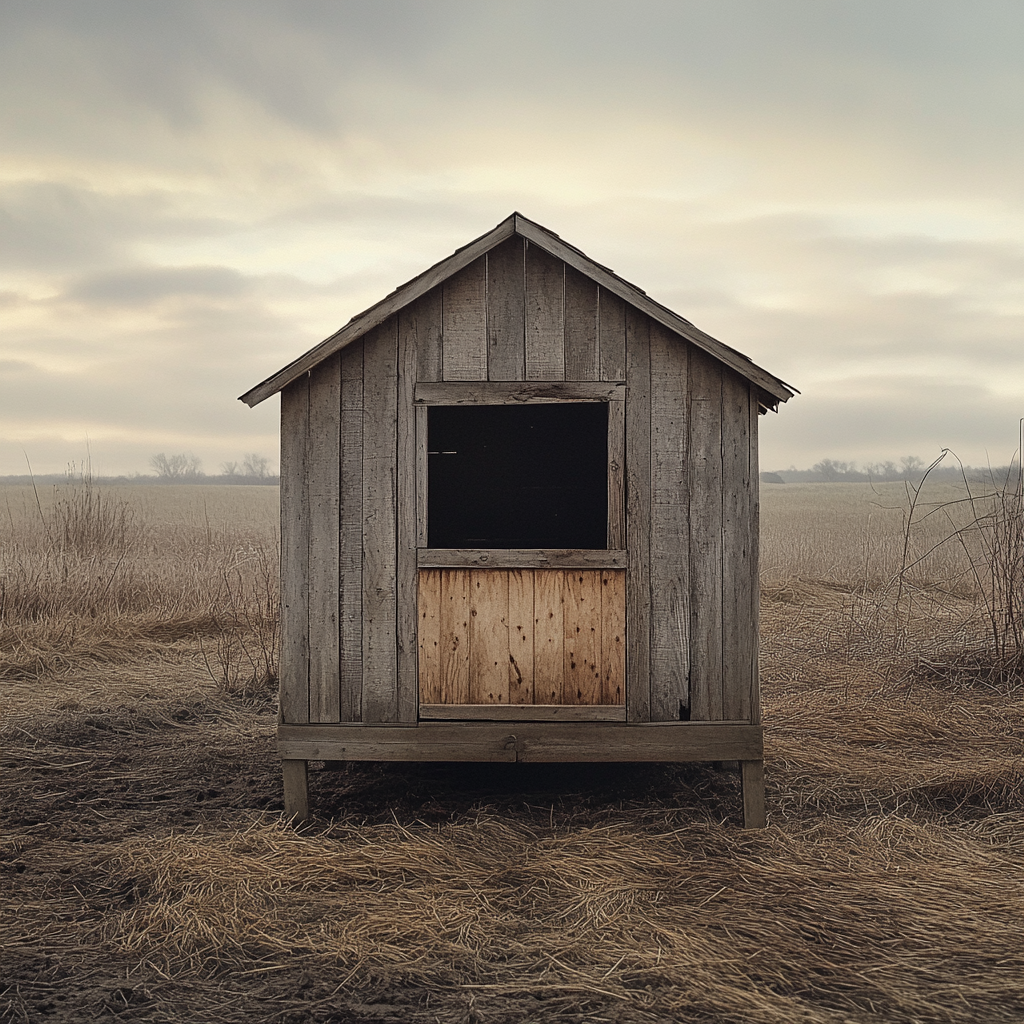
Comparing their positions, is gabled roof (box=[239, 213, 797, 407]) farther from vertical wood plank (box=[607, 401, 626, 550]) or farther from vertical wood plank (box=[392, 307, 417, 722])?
vertical wood plank (box=[607, 401, 626, 550])

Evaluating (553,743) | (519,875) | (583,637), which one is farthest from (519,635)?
(519,875)

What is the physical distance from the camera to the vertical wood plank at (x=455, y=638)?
5.54 metres

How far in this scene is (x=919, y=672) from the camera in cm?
949

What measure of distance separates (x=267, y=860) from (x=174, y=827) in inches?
39.8

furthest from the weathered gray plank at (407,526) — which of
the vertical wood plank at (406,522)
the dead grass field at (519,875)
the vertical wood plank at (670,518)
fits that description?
the vertical wood plank at (670,518)

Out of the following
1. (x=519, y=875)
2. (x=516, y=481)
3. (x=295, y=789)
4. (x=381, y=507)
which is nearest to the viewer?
(x=519, y=875)

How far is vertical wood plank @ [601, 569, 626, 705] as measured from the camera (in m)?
5.50

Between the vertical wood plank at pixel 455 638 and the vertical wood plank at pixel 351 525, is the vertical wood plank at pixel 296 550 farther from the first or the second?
the vertical wood plank at pixel 455 638

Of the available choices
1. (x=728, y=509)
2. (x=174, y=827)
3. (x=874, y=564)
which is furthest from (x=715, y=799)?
(x=874, y=564)

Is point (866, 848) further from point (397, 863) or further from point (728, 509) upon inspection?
point (397, 863)

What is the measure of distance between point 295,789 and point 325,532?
1581mm

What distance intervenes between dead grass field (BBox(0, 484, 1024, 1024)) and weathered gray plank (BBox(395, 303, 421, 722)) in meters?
0.88

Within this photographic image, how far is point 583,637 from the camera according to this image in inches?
217

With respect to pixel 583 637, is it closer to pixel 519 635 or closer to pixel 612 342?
pixel 519 635
